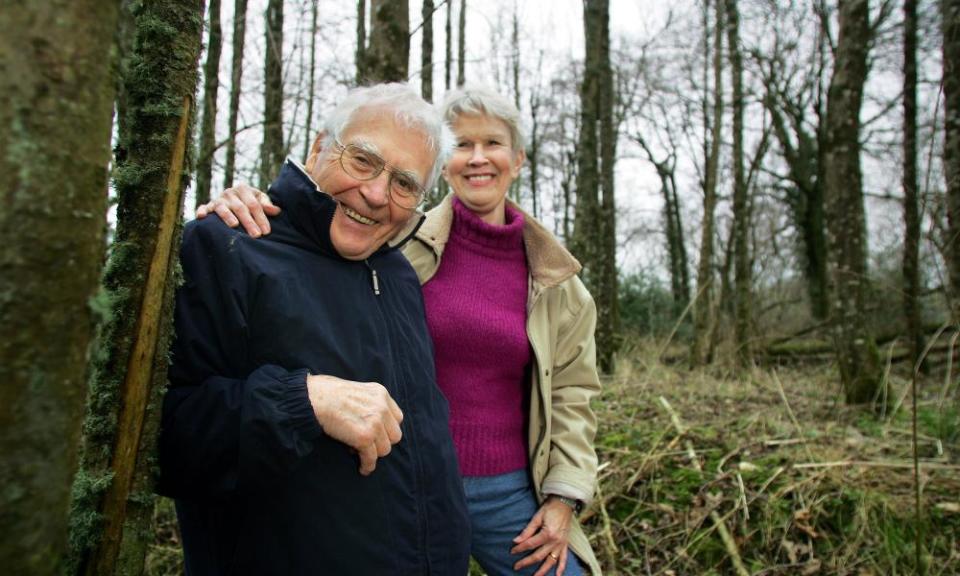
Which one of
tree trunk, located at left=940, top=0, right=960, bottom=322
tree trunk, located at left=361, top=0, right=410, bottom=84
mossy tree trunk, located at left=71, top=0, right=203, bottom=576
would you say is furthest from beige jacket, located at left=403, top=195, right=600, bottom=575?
tree trunk, located at left=940, top=0, right=960, bottom=322

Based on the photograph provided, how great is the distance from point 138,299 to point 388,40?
11.9ft

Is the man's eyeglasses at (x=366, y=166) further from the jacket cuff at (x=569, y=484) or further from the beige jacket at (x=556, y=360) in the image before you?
the jacket cuff at (x=569, y=484)

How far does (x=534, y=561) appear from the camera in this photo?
Answer: 1927 millimetres

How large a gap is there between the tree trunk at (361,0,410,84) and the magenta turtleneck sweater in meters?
2.50

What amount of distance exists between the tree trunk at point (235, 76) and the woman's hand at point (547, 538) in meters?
5.41

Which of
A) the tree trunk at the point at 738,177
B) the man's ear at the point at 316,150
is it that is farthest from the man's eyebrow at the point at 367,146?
the tree trunk at the point at 738,177

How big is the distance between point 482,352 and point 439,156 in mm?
667

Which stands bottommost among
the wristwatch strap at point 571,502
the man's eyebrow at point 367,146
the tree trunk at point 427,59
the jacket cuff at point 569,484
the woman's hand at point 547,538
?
the woman's hand at point 547,538

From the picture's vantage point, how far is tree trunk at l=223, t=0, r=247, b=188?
6.43 m

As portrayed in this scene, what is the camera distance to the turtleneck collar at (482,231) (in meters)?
2.20

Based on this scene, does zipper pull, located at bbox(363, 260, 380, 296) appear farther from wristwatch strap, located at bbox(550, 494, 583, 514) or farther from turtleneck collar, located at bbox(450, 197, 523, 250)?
wristwatch strap, located at bbox(550, 494, 583, 514)

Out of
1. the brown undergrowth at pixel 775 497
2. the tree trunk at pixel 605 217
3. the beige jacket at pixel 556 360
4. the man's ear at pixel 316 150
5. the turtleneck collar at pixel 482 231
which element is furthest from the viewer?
the tree trunk at pixel 605 217

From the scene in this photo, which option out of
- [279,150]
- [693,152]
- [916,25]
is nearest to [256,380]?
[279,150]

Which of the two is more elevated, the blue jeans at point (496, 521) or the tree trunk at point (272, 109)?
the tree trunk at point (272, 109)
